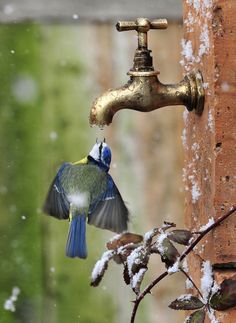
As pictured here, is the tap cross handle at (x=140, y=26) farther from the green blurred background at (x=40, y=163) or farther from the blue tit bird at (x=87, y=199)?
the green blurred background at (x=40, y=163)

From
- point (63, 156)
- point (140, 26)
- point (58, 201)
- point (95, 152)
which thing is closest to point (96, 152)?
point (95, 152)

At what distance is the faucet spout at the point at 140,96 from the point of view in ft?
4.36

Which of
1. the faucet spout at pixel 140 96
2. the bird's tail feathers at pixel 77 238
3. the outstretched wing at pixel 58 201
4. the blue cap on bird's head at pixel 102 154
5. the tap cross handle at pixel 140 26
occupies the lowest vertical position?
the bird's tail feathers at pixel 77 238

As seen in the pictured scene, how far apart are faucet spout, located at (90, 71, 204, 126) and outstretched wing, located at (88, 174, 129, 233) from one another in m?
0.16

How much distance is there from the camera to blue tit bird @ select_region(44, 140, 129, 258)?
58.2 inches

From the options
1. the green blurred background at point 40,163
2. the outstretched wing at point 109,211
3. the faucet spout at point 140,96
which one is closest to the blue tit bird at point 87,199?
the outstretched wing at point 109,211

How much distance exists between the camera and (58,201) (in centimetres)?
156

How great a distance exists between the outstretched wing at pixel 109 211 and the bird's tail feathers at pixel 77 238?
1.6 inches

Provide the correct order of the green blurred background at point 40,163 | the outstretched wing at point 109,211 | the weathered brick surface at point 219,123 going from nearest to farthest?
1. the weathered brick surface at point 219,123
2. the outstretched wing at point 109,211
3. the green blurred background at point 40,163

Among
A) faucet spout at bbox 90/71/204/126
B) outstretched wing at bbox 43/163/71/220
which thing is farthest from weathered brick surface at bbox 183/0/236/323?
outstretched wing at bbox 43/163/71/220

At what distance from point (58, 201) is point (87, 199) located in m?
0.06

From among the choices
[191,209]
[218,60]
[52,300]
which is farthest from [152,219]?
[218,60]

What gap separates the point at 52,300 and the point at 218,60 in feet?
5.38

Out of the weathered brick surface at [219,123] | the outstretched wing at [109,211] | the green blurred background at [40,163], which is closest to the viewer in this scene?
the weathered brick surface at [219,123]
